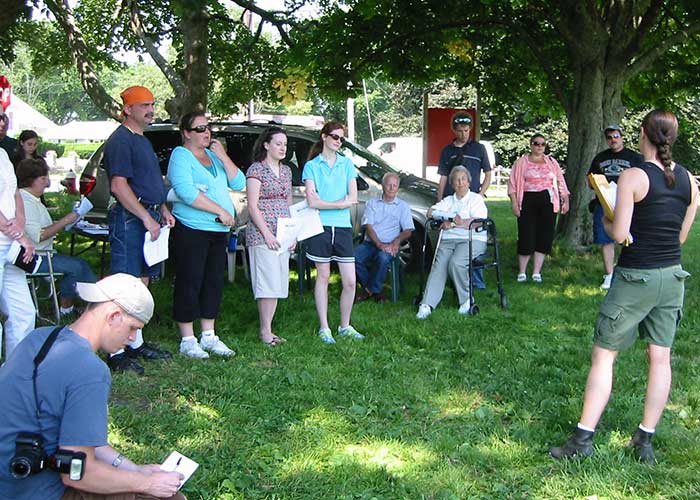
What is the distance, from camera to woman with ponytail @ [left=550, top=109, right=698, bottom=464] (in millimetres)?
3715

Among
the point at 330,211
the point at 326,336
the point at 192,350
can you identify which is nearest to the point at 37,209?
the point at 192,350

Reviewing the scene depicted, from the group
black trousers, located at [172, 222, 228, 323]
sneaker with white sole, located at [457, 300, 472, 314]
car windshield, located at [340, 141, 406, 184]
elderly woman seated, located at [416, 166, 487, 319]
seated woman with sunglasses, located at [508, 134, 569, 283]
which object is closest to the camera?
black trousers, located at [172, 222, 228, 323]

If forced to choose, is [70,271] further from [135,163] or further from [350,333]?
[350,333]

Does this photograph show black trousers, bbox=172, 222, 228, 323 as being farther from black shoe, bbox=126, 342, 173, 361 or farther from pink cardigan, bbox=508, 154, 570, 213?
pink cardigan, bbox=508, 154, 570, 213

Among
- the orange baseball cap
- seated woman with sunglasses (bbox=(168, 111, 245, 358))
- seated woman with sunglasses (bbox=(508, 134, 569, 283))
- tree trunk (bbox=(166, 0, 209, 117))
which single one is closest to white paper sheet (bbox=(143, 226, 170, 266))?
seated woman with sunglasses (bbox=(168, 111, 245, 358))

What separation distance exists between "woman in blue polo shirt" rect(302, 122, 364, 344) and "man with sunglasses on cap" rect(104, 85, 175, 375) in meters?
1.39

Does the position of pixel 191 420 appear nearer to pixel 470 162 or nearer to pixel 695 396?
pixel 695 396

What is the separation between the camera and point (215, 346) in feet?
19.0

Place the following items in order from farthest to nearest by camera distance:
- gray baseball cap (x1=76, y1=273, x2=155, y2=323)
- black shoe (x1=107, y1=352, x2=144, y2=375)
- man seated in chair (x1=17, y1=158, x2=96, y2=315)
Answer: man seated in chair (x1=17, y1=158, x2=96, y2=315) < black shoe (x1=107, y1=352, x2=144, y2=375) < gray baseball cap (x1=76, y1=273, x2=155, y2=323)

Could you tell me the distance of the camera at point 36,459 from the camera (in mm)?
2348

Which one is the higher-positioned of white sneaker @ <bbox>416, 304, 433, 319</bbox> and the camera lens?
the camera lens

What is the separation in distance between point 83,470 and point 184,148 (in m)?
3.51

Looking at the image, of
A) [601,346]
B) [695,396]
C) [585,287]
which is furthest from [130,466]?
[585,287]

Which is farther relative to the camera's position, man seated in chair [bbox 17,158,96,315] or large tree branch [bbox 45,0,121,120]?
large tree branch [bbox 45,0,121,120]
